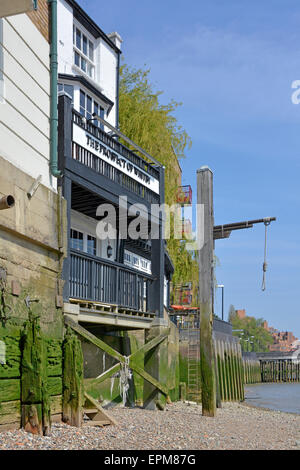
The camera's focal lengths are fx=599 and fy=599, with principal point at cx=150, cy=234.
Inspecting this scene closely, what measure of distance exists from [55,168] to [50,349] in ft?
12.2

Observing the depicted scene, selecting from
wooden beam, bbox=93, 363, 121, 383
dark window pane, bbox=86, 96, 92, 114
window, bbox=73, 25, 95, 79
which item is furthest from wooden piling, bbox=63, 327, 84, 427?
window, bbox=73, 25, 95, 79

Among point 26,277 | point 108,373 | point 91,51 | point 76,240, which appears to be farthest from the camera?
point 91,51

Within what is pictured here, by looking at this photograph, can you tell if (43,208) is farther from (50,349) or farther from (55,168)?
(50,349)

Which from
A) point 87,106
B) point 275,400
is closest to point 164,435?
point 87,106

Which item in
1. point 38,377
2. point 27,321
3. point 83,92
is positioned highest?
point 83,92

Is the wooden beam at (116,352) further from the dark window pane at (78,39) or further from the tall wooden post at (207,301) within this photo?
the dark window pane at (78,39)

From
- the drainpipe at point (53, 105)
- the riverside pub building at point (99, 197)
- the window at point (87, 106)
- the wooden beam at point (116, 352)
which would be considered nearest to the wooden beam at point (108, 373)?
the wooden beam at point (116, 352)

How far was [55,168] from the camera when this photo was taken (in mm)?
12273

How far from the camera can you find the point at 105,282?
1483 centimetres

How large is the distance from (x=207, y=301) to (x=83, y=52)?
370 inches

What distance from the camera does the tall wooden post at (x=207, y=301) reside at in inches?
569

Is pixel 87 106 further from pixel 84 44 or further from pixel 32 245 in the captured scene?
pixel 32 245

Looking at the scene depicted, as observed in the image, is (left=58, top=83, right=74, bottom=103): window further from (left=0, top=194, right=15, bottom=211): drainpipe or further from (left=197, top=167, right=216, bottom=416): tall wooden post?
(left=0, top=194, right=15, bottom=211): drainpipe
